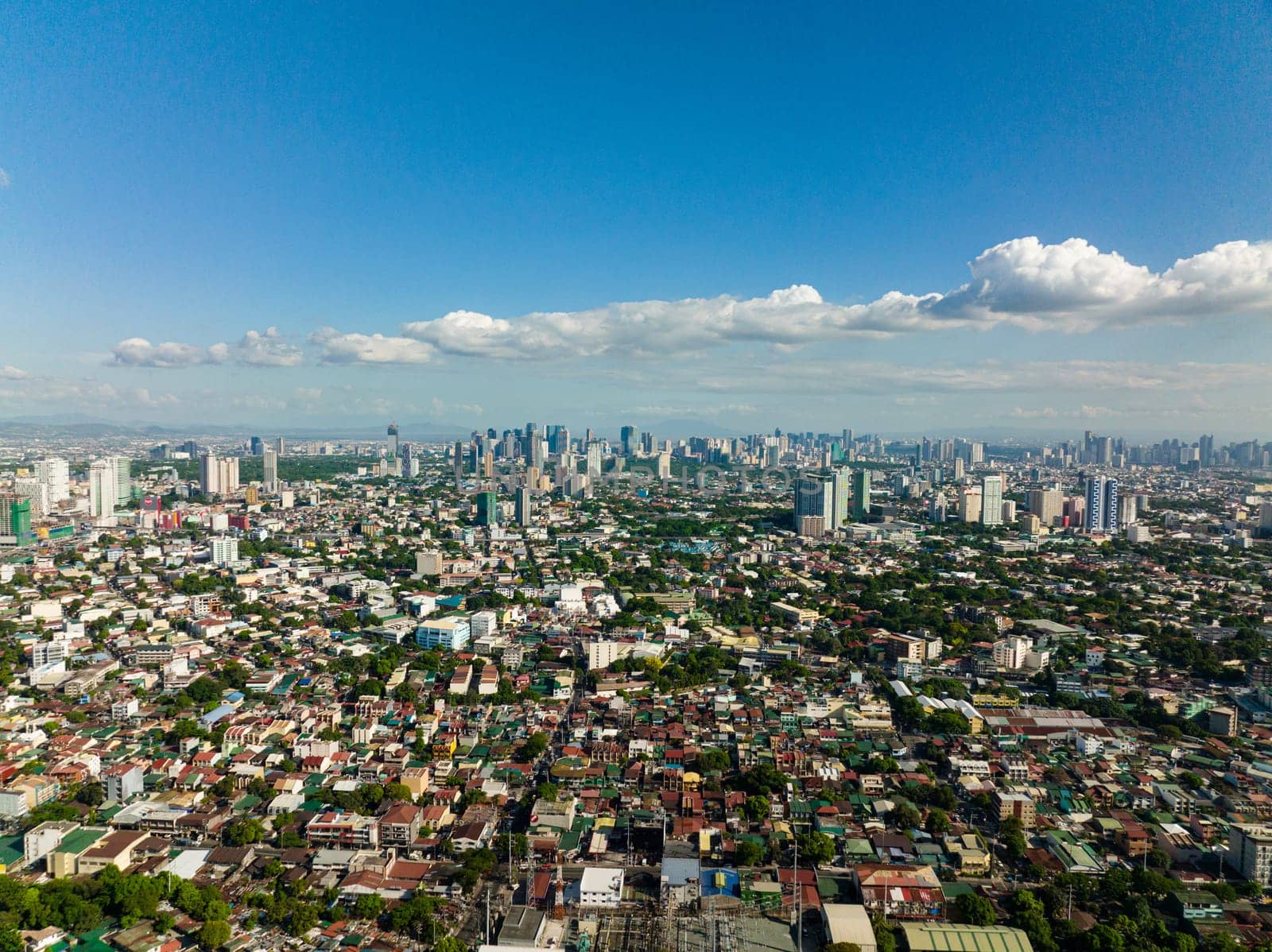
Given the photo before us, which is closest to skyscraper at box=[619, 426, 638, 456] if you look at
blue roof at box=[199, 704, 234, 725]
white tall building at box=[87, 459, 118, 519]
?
white tall building at box=[87, 459, 118, 519]

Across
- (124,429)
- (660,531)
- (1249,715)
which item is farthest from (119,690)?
(124,429)

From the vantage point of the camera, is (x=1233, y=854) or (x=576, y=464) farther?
(x=576, y=464)

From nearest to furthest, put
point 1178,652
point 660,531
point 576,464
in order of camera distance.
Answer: point 1178,652 → point 660,531 → point 576,464

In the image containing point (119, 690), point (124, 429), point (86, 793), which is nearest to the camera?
point (86, 793)

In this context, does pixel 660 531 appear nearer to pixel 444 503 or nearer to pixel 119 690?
pixel 444 503

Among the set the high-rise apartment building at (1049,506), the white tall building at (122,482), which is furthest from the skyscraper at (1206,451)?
the white tall building at (122,482)

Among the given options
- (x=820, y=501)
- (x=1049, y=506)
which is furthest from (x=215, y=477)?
(x=1049, y=506)

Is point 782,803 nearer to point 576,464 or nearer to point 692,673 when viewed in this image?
point 692,673
